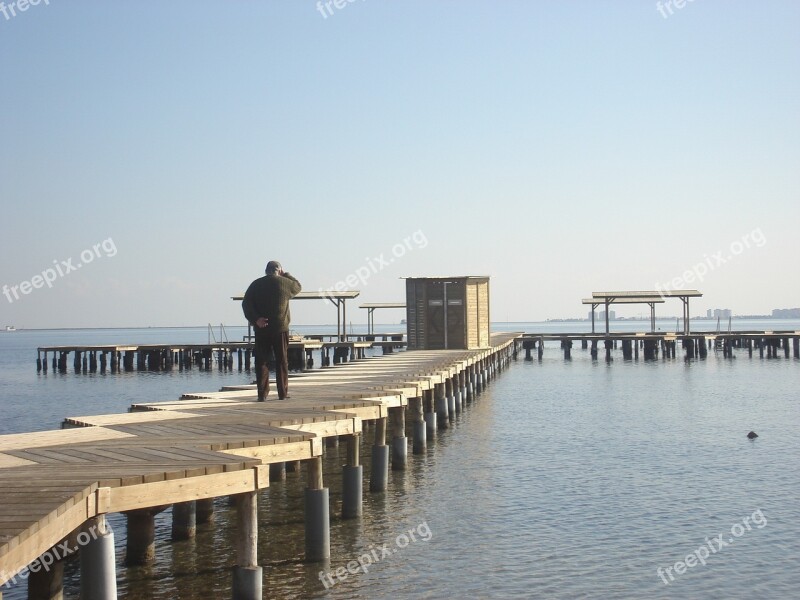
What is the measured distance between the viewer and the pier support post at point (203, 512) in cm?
1338

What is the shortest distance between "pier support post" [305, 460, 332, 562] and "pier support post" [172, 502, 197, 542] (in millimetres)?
2250

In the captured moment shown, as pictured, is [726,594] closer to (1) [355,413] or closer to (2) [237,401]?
(1) [355,413]

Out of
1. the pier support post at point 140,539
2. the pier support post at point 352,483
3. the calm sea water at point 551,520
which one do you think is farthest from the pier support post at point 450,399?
the pier support post at point 140,539

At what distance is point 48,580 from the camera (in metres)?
8.75

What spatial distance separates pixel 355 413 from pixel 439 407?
1192cm

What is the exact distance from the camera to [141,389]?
4378 centimetres

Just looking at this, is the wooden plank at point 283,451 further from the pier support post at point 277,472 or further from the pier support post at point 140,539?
the pier support post at point 277,472

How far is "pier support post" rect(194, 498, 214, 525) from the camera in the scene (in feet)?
43.9

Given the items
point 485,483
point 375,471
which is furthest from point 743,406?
point 375,471

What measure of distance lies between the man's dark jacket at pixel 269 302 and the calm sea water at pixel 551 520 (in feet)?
9.76

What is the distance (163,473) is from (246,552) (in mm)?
1377

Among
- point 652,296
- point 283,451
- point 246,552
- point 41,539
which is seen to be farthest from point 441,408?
point 652,296

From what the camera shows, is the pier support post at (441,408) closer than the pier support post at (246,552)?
No

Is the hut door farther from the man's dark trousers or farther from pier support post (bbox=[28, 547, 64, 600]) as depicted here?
pier support post (bbox=[28, 547, 64, 600])
